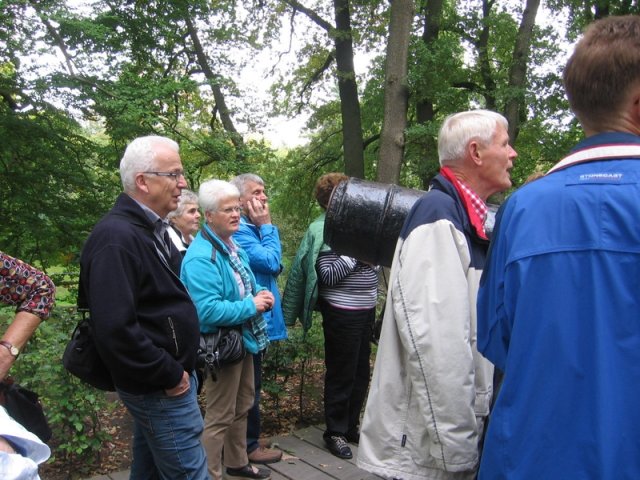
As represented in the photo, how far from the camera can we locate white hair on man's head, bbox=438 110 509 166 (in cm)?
215

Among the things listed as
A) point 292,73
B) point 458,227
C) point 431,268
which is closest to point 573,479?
point 431,268

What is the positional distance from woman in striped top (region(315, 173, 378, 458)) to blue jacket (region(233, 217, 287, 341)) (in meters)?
0.36

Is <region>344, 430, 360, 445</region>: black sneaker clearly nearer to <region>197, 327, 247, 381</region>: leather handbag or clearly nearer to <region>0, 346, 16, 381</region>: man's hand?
<region>197, 327, 247, 381</region>: leather handbag

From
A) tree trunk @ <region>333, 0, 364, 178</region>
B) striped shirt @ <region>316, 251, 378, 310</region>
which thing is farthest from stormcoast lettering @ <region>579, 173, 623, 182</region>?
tree trunk @ <region>333, 0, 364, 178</region>

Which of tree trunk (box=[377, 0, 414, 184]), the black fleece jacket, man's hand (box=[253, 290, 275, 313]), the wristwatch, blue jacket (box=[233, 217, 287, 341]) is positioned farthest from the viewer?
tree trunk (box=[377, 0, 414, 184])

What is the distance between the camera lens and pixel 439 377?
A: 73.2 inches

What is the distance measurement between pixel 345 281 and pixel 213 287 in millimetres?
1226

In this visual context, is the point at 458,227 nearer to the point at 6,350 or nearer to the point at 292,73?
the point at 6,350

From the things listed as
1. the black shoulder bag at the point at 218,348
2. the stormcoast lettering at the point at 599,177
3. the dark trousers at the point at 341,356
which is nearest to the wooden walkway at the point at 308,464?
the dark trousers at the point at 341,356

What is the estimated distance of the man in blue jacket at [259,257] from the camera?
398 centimetres

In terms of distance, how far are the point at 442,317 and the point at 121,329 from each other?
123 cm

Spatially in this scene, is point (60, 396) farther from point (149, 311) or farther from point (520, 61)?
point (520, 61)

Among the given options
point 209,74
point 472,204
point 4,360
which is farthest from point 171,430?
point 209,74

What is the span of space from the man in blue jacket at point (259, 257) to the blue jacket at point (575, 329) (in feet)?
9.03
